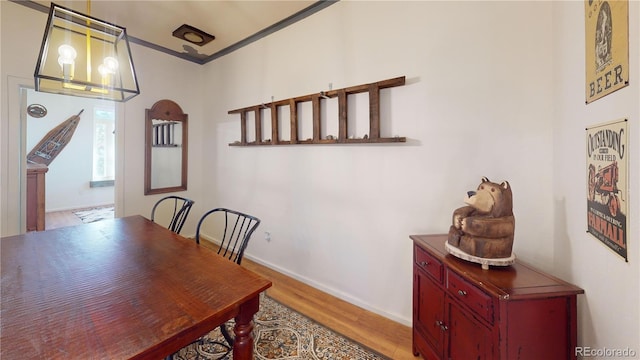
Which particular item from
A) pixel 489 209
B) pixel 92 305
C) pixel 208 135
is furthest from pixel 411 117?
pixel 208 135

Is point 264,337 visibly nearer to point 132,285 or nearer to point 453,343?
point 132,285

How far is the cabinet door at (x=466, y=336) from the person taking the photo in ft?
3.57

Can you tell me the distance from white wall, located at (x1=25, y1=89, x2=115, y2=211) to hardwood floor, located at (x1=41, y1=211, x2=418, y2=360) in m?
6.07

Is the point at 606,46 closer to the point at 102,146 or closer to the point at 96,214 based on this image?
the point at 96,214

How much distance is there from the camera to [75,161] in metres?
5.84

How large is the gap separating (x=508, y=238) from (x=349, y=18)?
6.96 feet

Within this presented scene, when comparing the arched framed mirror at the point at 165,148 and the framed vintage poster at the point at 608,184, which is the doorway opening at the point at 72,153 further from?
the framed vintage poster at the point at 608,184

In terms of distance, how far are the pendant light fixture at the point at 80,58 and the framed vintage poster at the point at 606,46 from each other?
2.43 m

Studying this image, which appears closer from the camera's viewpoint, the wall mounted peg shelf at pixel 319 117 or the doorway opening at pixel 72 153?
the wall mounted peg shelf at pixel 319 117

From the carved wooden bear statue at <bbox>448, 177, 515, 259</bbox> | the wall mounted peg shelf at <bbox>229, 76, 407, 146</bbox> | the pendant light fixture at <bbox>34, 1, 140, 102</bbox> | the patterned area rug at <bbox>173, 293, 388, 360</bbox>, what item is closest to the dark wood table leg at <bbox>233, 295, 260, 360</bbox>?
the patterned area rug at <bbox>173, 293, 388, 360</bbox>

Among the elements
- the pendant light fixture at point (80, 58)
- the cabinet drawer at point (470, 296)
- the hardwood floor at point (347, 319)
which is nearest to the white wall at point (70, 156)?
the pendant light fixture at point (80, 58)

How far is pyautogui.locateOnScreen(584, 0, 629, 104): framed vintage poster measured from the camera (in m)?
0.81

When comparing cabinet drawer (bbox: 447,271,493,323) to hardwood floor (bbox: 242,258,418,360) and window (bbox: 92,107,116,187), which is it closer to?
hardwood floor (bbox: 242,258,418,360)

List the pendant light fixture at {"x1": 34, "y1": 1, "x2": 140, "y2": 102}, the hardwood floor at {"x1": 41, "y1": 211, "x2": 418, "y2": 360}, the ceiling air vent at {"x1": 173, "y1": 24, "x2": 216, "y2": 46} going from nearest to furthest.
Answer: the pendant light fixture at {"x1": 34, "y1": 1, "x2": 140, "y2": 102} → the hardwood floor at {"x1": 41, "y1": 211, "x2": 418, "y2": 360} → the ceiling air vent at {"x1": 173, "y1": 24, "x2": 216, "y2": 46}
